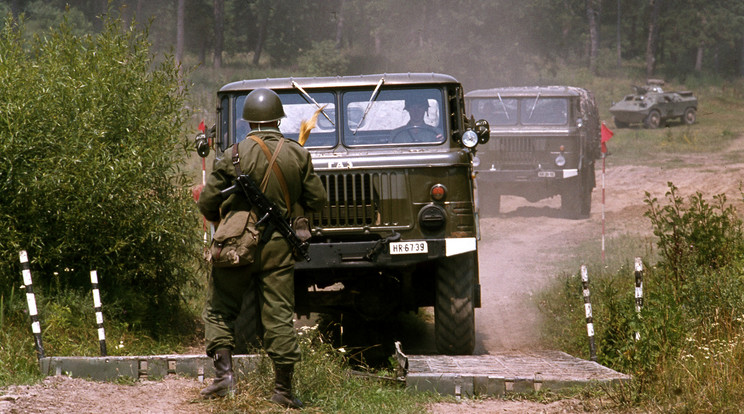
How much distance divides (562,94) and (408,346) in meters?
9.55

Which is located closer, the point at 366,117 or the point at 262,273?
the point at 262,273

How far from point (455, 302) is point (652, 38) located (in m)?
54.3

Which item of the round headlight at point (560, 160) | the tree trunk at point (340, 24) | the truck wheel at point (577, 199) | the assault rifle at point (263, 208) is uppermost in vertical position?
the tree trunk at point (340, 24)

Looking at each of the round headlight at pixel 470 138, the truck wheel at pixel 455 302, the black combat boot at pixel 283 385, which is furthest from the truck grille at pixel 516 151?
the black combat boot at pixel 283 385

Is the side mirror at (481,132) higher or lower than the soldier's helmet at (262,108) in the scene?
lower

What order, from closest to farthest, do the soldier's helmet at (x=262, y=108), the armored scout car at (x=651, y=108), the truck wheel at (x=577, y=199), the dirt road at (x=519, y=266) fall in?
the dirt road at (x=519, y=266), the soldier's helmet at (x=262, y=108), the truck wheel at (x=577, y=199), the armored scout car at (x=651, y=108)

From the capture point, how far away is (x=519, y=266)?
45.1ft

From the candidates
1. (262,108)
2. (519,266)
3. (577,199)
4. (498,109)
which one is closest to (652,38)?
(577,199)

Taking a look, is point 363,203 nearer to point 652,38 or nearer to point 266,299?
point 266,299

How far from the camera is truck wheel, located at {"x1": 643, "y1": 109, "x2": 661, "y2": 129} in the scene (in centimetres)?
3791

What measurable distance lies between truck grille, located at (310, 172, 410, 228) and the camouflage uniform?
196 cm

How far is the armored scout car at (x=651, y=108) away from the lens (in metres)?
37.8

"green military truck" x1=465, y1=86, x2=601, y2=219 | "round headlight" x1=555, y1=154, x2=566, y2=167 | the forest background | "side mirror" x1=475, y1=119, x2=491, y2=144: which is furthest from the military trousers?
the forest background

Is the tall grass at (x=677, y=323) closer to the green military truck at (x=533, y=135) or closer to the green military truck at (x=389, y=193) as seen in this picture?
the green military truck at (x=389, y=193)
